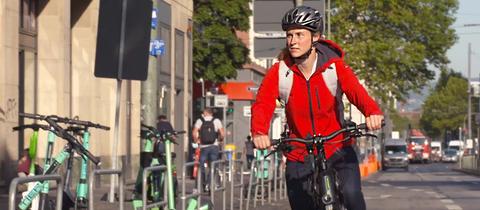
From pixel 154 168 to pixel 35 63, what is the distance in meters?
11.9

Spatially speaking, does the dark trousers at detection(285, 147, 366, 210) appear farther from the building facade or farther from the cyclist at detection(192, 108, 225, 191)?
the cyclist at detection(192, 108, 225, 191)

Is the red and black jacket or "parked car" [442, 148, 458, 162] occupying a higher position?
"parked car" [442, 148, 458, 162]

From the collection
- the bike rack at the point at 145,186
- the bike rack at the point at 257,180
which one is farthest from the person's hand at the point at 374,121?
the bike rack at the point at 257,180

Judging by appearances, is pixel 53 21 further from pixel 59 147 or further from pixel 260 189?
pixel 260 189

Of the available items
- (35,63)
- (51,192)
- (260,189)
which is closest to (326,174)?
(51,192)

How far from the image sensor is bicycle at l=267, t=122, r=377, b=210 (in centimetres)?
741

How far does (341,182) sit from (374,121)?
1.47ft

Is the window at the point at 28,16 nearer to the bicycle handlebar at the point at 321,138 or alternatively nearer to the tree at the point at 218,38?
the bicycle handlebar at the point at 321,138

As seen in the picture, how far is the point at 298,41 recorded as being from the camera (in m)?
7.86

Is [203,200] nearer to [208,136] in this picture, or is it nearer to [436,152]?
[208,136]

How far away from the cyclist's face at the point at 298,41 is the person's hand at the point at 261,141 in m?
0.59

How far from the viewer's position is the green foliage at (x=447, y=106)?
16962cm

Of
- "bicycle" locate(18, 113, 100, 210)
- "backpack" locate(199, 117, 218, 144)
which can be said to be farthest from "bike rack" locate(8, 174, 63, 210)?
"backpack" locate(199, 117, 218, 144)

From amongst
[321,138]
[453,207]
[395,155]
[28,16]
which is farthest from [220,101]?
[395,155]
